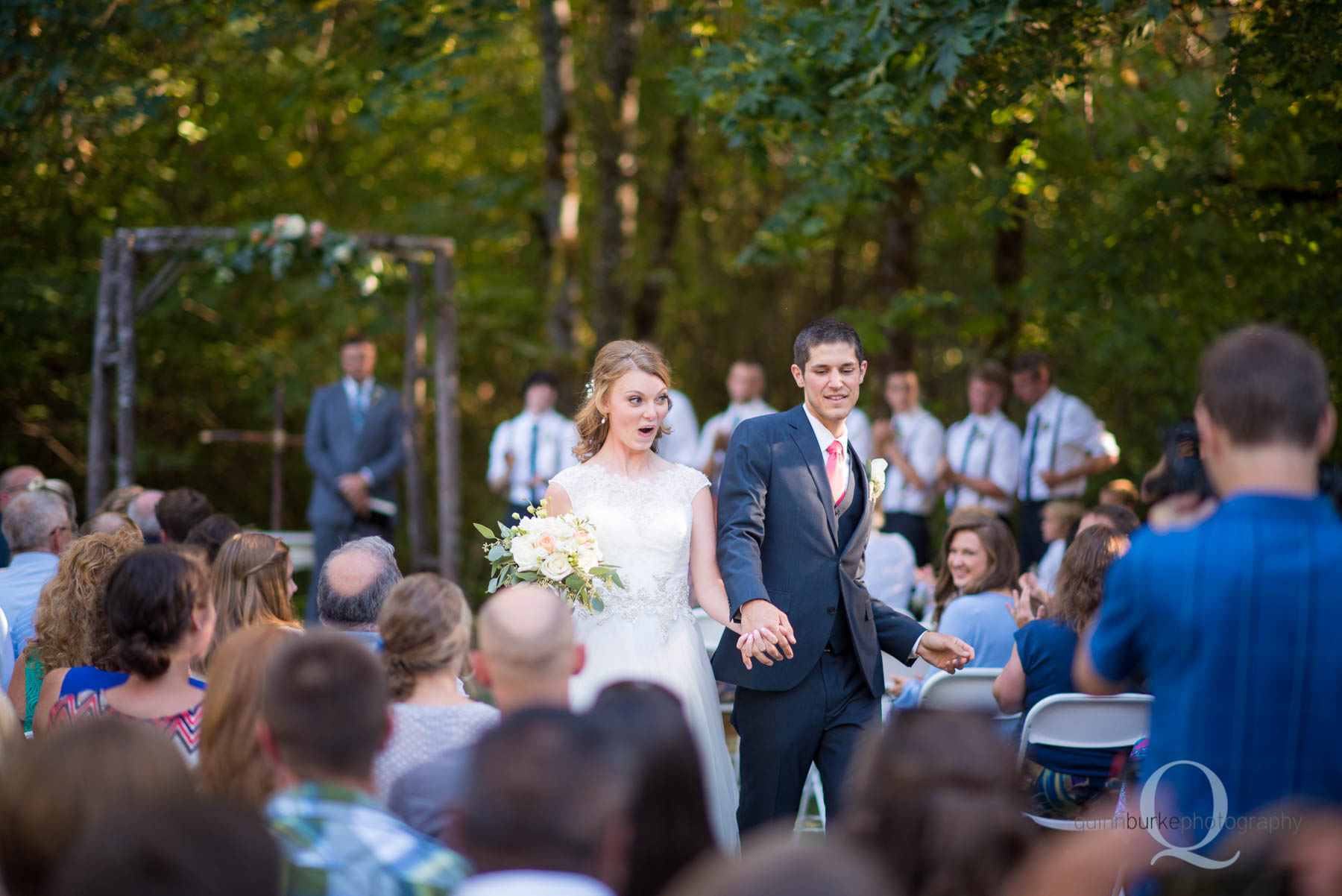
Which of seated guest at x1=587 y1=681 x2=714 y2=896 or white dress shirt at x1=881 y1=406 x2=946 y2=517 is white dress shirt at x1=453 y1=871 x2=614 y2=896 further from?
white dress shirt at x1=881 y1=406 x2=946 y2=517

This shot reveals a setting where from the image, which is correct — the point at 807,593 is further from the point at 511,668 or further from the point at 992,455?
the point at 992,455

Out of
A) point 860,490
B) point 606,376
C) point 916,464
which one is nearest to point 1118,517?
point 860,490

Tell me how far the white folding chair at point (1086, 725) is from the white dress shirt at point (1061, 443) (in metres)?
4.30

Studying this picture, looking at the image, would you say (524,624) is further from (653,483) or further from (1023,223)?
(1023,223)

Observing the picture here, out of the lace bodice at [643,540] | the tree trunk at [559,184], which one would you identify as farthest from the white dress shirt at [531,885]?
the tree trunk at [559,184]

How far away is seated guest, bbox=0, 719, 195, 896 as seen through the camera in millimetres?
1917

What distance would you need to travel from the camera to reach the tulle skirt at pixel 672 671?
386 centimetres

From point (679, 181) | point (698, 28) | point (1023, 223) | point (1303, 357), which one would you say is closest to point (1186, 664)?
point (1303, 357)

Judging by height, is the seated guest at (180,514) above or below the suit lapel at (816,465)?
below

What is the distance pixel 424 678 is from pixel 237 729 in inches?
18.7

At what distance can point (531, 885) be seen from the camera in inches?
68.8

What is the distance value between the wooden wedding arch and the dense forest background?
0.32m

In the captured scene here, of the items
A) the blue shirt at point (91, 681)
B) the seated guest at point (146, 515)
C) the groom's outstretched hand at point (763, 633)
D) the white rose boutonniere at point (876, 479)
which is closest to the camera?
the blue shirt at point (91, 681)

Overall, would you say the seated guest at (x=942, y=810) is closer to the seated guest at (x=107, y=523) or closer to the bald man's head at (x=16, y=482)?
the seated guest at (x=107, y=523)
